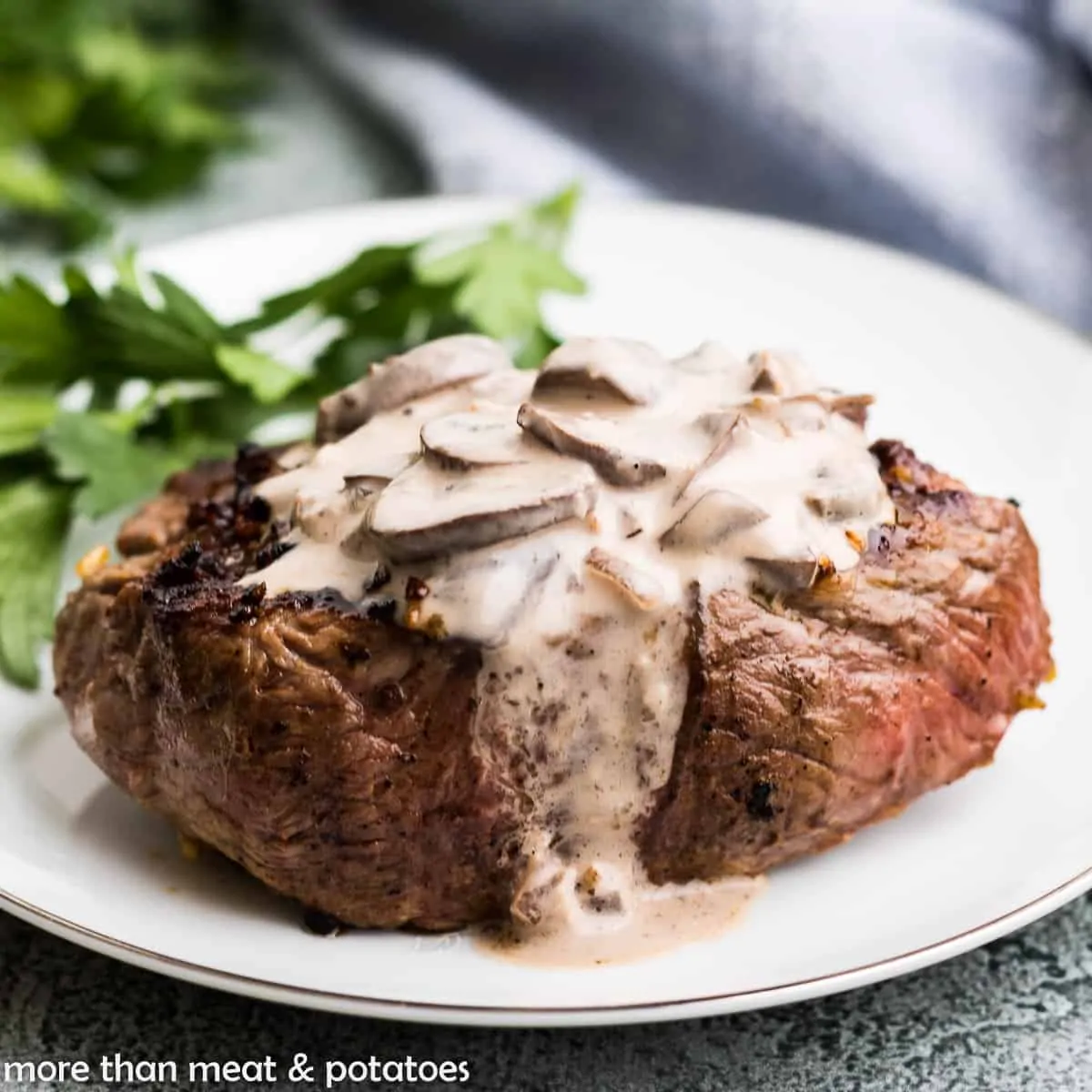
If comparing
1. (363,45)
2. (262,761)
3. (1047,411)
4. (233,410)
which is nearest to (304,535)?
(262,761)

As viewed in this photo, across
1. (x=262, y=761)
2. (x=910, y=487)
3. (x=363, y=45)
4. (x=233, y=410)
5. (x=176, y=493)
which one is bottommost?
(x=363, y=45)

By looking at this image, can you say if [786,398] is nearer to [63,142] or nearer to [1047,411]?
[1047,411]

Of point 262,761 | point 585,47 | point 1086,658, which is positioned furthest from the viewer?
point 585,47

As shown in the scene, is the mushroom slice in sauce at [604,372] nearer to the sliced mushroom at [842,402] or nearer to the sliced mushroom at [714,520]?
the sliced mushroom at [842,402]

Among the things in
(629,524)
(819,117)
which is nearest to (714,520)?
(629,524)

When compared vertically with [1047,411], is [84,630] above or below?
below

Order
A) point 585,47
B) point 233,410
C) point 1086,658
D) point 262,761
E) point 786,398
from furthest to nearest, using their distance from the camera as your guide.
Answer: point 585,47 < point 233,410 < point 1086,658 < point 786,398 < point 262,761

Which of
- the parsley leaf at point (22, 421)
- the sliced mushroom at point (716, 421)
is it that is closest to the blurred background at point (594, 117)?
the parsley leaf at point (22, 421)
